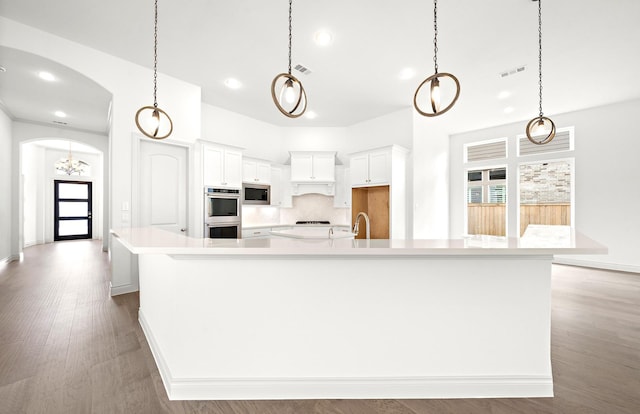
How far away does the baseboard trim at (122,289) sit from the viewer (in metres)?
3.60

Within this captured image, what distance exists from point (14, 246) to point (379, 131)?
27.9 ft

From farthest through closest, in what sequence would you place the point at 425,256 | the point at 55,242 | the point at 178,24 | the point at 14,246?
1. the point at 55,242
2. the point at 14,246
3. the point at 178,24
4. the point at 425,256

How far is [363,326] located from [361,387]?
39 cm

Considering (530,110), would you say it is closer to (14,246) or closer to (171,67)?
(171,67)

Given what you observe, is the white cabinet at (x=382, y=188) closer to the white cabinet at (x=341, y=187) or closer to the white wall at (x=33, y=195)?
the white cabinet at (x=341, y=187)

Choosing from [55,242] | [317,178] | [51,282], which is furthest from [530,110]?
[55,242]

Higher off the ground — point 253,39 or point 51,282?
point 253,39

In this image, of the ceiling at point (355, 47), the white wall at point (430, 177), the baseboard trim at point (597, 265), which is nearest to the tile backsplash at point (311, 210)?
the white wall at point (430, 177)

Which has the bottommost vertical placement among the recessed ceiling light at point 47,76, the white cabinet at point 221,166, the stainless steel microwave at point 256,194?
the stainless steel microwave at point 256,194

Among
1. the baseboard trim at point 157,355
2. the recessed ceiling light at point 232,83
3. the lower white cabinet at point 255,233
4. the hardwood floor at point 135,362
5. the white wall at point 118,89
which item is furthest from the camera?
the lower white cabinet at point 255,233

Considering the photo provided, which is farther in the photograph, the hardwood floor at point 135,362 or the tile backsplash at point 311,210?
the tile backsplash at point 311,210

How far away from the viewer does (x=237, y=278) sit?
1693mm

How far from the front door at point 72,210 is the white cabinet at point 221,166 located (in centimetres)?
835

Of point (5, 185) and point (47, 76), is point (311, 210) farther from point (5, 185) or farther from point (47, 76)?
point (5, 185)
